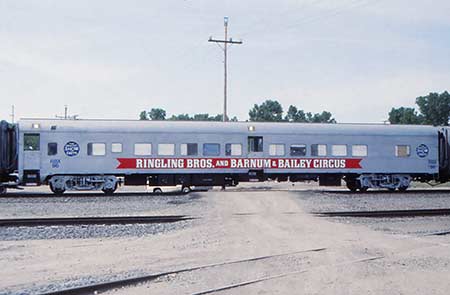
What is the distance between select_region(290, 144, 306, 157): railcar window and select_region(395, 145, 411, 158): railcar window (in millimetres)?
4948

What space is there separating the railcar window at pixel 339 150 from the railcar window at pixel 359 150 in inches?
18.6

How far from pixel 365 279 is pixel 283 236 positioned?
167 inches

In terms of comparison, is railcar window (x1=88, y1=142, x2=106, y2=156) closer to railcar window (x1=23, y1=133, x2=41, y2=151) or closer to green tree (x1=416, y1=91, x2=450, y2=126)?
railcar window (x1=23, y1=133, x2=41, y2=151)

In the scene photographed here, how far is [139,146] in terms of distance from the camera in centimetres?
2441

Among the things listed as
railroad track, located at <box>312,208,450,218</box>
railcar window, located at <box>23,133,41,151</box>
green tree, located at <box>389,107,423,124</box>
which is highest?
green tree, located at <box>389,107,423,124</box>

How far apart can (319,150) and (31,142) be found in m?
13.7

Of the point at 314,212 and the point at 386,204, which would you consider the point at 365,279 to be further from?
the point at 386,204

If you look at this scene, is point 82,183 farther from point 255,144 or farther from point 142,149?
point 255,144

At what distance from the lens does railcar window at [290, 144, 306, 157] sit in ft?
83.8

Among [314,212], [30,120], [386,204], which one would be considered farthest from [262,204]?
[30,120]

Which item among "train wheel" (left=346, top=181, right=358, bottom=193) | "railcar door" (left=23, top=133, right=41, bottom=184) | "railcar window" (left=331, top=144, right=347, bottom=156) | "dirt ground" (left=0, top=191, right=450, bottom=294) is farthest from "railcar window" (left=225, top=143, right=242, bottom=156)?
"dirt ground" (left=0, top=191, right=450, bottom=294)

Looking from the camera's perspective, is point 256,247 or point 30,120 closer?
point 256,247

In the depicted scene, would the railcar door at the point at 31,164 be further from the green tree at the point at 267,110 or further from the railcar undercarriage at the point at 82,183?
the green tree at the point at 267,110

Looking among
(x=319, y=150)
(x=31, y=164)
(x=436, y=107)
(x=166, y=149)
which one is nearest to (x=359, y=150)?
(x=319, y=150)
